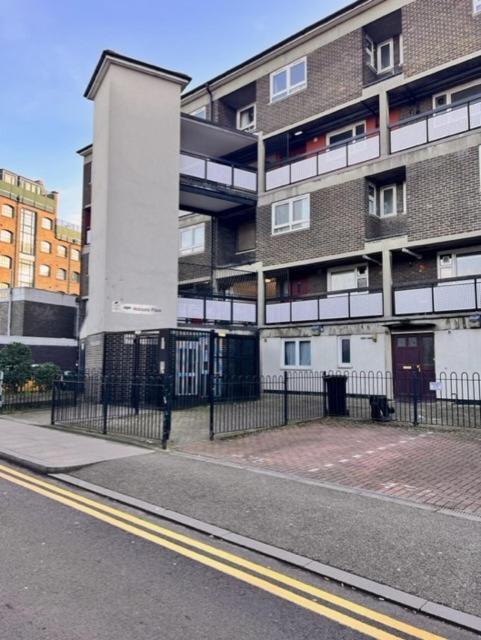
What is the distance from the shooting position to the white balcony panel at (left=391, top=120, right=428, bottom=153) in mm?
17634

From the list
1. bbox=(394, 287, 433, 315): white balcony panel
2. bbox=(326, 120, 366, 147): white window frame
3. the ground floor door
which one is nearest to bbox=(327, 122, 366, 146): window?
bbox=(326, 120, 366, 147): white window frame

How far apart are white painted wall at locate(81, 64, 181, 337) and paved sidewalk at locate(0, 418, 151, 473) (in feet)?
21.0

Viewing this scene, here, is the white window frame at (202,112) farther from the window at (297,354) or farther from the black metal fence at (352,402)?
the black metal fence at (352,402)

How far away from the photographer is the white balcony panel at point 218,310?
1981 cm

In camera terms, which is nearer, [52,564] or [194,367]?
[52,564]

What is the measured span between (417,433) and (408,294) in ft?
24.2

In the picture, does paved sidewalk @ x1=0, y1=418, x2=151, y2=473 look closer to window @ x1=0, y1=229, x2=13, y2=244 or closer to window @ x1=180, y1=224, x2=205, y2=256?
window @ x1=180, y1=224, x2=205, y2=256

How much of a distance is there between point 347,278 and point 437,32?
372 inches

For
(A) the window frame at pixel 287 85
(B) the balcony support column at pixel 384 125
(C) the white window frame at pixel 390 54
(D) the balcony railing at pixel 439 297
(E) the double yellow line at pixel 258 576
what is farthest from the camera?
(A) the window frame at pixel 287 85

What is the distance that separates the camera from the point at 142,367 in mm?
15969

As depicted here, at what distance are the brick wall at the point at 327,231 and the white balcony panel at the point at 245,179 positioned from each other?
1.39 metres

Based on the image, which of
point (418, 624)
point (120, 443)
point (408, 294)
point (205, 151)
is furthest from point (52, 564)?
point (205, 151)

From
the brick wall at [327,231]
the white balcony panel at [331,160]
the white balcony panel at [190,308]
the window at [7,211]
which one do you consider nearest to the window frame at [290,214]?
the brick wall at [327,231]

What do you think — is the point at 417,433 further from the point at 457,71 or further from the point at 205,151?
the point at 205,151
